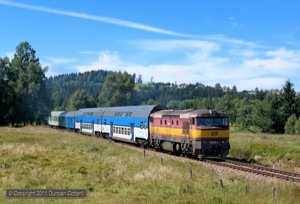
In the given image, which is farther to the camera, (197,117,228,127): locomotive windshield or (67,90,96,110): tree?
(67,90,96,110): tree

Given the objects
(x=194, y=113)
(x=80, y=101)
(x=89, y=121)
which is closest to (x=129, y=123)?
(x=194, y=113)

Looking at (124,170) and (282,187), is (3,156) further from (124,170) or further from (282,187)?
(282,187)

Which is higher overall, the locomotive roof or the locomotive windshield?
the locomotive roof

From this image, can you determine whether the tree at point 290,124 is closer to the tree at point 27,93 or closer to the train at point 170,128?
the train at point 170,128

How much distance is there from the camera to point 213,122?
28.4m

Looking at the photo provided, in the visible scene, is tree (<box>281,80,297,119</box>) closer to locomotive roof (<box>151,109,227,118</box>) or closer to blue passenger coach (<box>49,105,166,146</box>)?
blue passenger coach (<box>49,105,166,146</box>)

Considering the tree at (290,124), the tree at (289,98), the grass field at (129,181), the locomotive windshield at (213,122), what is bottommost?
the grass field at (129,181)

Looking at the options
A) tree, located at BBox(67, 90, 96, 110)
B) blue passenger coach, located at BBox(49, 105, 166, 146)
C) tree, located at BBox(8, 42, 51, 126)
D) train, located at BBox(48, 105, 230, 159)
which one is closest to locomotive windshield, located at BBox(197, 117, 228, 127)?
train, located at BBox(48, 105, 230, 159)

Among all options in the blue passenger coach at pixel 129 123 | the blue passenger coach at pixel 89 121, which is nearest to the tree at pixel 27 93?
the blue passenger coach at pixel 89 121

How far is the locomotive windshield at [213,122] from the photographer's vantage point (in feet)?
92.3

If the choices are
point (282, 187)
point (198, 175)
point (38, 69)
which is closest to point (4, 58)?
point (38, 69)

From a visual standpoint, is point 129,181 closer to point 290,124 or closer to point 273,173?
point 273,173

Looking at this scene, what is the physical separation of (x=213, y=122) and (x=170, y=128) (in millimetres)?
5330

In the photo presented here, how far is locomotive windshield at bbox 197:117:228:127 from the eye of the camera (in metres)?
28.1
